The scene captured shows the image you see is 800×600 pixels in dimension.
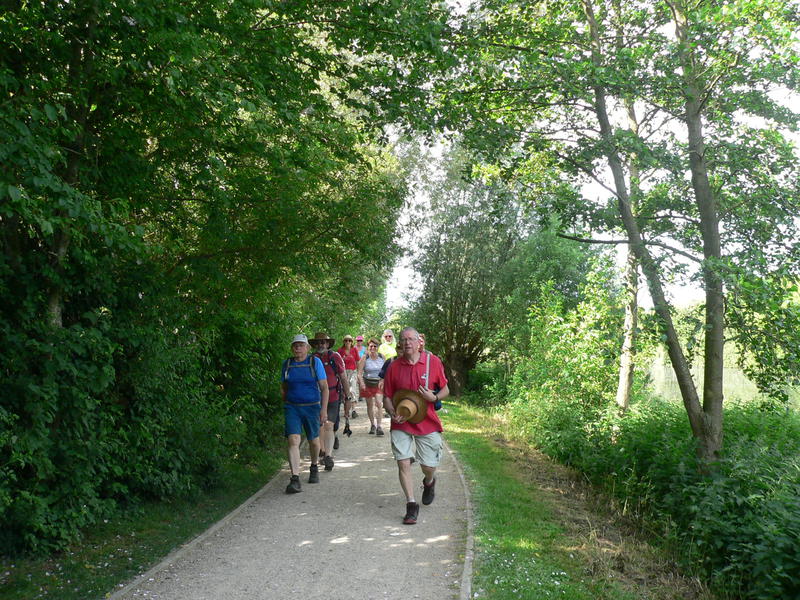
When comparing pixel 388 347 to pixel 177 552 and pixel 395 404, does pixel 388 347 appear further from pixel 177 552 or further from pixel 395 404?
pixel 177 552

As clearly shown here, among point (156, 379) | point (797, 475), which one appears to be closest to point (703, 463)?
point (797, 475)

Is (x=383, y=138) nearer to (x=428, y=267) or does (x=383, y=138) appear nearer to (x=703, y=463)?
(x=703, y=463)

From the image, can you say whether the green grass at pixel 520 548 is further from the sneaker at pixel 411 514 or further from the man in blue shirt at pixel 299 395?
the man in blue shirt at pixel 299 395

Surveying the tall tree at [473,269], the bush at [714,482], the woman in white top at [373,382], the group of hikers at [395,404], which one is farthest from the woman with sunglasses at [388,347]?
the tall tree at [473,269]

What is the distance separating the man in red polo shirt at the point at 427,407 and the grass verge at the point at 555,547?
89 centimetres

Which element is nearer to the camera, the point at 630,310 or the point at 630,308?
the point at 630,310

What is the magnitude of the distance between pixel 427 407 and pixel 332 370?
10.2ft

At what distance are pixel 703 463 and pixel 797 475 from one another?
133cm

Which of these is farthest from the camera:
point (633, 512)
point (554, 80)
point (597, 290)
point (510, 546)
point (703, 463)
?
point (597, 290)

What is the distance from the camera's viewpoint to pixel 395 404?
7.20 meters

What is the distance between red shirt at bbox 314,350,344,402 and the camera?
9805 millimetres

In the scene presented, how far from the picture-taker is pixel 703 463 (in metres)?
7.54

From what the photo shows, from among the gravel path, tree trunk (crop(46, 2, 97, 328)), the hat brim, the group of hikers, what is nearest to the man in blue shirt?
the group of hikers

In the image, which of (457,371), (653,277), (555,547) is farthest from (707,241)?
(457,371)
